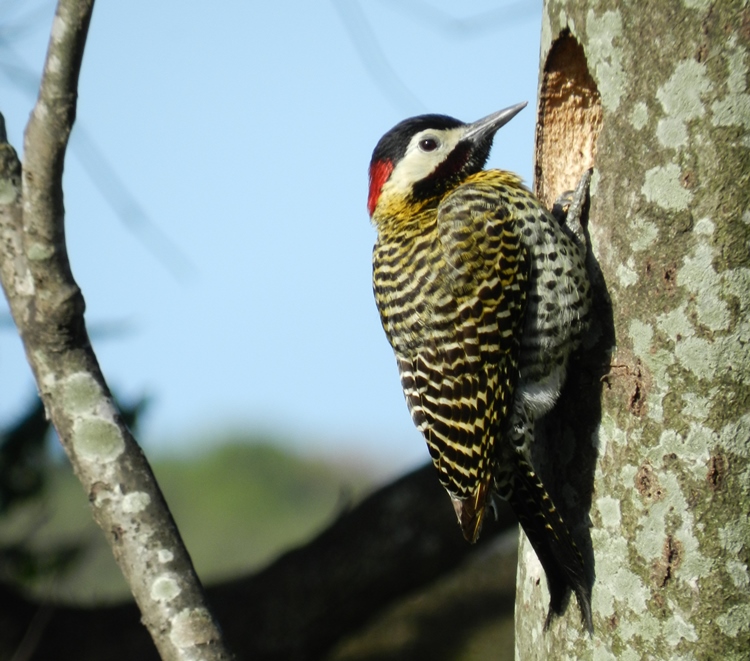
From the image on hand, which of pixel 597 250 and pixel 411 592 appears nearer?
pixel 597 250

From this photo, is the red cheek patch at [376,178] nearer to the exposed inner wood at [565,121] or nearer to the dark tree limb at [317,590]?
the exposed inner wood at [565,121]

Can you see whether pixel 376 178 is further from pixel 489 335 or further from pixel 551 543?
pixel 551 543

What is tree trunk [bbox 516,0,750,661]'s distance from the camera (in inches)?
97.7

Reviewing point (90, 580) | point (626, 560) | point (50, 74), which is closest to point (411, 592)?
point (90, 580)

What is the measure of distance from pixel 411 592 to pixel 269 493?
783 centimetres

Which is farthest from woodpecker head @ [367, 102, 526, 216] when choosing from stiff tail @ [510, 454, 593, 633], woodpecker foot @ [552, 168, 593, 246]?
stiff tail @ [510, 454, 593, 633]

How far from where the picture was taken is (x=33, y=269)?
2.51 meters

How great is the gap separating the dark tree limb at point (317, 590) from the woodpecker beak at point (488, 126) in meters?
1.73

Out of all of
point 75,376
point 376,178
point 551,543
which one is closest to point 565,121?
point 376,178

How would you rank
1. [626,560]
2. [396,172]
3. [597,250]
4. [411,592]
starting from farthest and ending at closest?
1. [411,592]
2. [396,172]
3. [597,250]
4. [626,560]

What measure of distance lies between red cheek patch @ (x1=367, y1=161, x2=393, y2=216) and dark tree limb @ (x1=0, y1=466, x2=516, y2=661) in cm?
147

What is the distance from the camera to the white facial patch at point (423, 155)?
3.66 meters

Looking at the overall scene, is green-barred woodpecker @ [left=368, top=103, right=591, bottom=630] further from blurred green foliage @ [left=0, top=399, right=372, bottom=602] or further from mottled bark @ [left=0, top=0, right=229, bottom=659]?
blurred green foliage @ [left=0, top=399, right=372, bottom=602]

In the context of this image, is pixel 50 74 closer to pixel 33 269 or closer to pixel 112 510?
pixel 33 269
